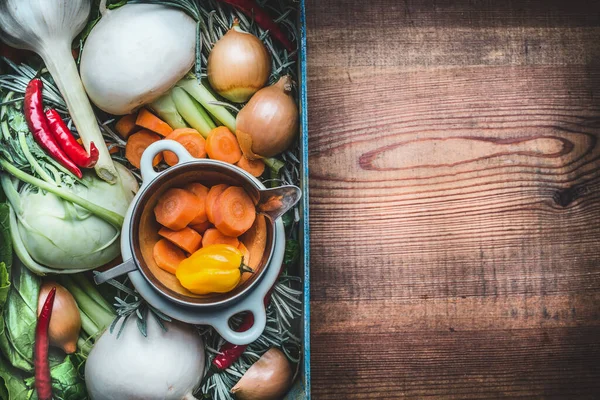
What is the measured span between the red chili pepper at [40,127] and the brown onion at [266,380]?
0.43 meters

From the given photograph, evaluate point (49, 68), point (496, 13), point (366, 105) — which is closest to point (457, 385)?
point (366, 105)

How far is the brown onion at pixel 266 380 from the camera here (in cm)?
95

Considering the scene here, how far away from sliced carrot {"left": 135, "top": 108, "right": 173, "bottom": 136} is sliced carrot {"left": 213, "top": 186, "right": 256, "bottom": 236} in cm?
16

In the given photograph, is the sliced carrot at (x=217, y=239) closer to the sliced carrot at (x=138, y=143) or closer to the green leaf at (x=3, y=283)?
the sliced carrot at (x=138, y=143)

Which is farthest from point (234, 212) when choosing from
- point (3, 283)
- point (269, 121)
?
point (3, 283)

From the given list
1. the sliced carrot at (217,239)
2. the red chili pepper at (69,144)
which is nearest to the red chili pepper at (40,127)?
the red chili pepper at (69,144)

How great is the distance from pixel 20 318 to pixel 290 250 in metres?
0.45

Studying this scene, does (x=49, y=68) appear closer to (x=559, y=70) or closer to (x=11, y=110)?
(x=11, y=110)

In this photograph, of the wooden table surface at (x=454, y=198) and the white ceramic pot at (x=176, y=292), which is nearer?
the white ceramic pot at (x=176, y=292)

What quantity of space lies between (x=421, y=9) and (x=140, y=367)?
0.79 meters

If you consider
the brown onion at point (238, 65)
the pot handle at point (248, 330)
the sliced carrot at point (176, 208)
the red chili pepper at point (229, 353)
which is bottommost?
the red chili pepper at point (229, 353)

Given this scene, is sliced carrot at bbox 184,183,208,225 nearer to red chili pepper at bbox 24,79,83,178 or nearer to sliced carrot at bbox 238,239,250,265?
sliced carrot at bbox 238,239,250,265

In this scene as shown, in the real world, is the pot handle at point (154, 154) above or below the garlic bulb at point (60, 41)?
below

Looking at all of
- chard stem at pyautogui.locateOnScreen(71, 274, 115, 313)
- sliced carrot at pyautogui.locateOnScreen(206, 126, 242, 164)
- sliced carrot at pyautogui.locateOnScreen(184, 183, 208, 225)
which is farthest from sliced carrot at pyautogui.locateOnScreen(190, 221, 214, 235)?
chard stem at pyautogui.locateOnScreen(71, 274, 115, 313)
